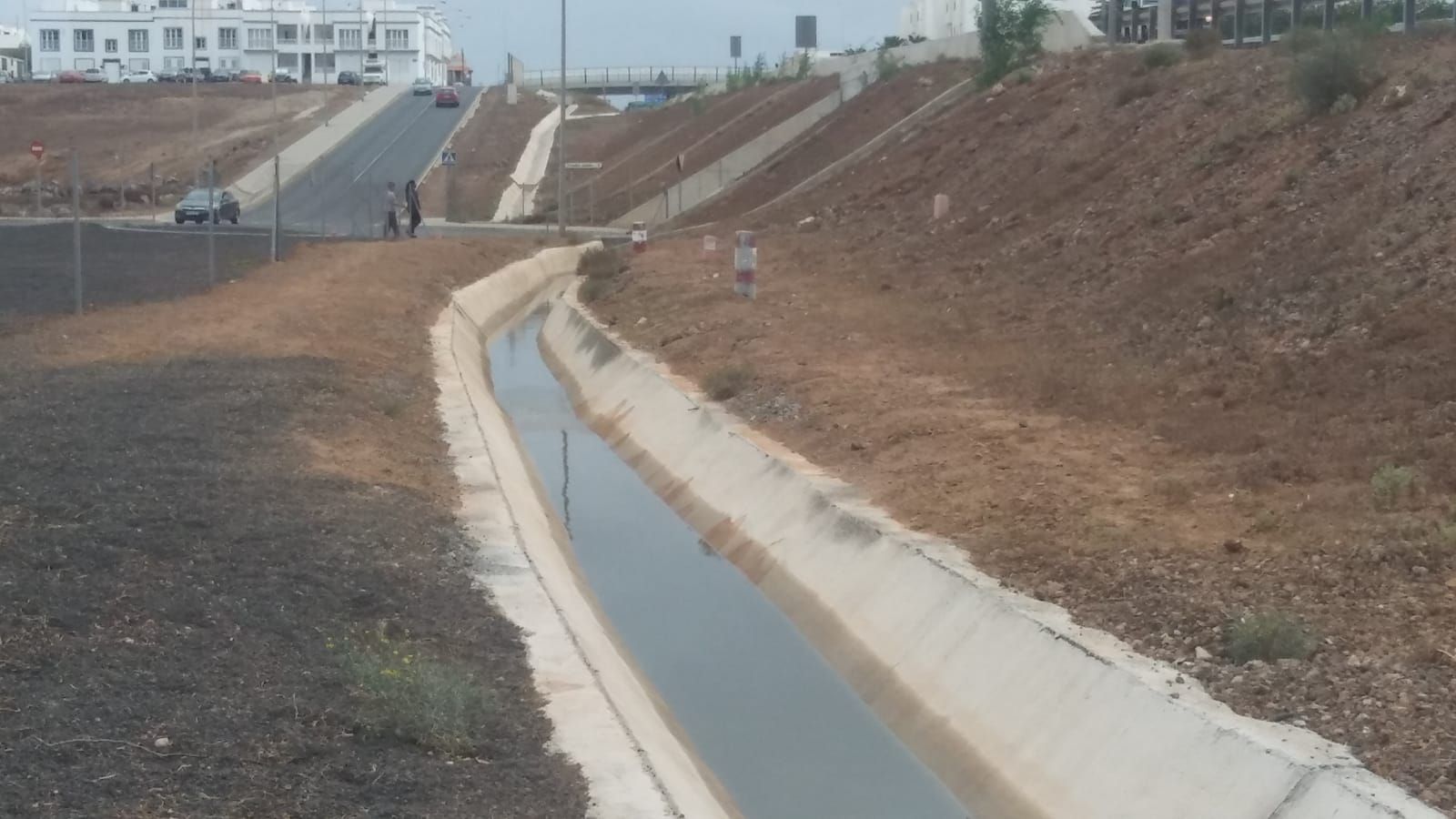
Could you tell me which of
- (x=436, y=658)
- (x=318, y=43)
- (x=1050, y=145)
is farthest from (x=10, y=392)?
(x=318, y=43)

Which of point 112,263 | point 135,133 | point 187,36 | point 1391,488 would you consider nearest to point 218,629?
point 1391,488

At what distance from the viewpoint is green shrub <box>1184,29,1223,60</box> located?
38469 mm

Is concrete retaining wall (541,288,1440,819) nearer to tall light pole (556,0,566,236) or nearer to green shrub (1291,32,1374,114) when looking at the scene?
green shrub (1291,32,1374,114)

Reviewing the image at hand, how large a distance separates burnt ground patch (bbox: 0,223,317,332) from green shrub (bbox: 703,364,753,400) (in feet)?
31.2

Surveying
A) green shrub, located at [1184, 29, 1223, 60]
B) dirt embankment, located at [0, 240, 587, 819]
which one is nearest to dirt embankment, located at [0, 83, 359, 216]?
green shrub, located at [1184, 29, 1223, 60]

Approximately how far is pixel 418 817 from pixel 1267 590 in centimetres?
576

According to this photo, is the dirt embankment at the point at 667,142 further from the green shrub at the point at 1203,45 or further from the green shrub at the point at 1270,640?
the green shrub at the point at 1270,640

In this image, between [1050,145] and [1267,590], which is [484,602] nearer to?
[1267,590]

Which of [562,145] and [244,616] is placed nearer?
[244,616]

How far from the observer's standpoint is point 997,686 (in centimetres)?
1145


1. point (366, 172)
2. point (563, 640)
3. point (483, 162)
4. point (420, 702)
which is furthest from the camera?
point (483, 162)

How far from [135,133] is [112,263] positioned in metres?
60.5

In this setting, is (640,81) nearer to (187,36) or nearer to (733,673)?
(187,36)

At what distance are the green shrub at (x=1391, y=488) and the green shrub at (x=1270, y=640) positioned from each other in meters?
2.12
